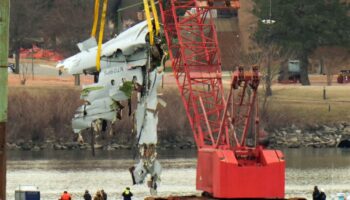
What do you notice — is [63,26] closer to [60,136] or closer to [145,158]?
[60,136]

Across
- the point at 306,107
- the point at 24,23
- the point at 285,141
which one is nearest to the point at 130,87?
the point at 285,141

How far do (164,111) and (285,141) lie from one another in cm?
1358

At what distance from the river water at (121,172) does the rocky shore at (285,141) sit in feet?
14.0

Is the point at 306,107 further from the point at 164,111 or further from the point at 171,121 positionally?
the point at 164,111

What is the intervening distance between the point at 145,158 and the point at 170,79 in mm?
118727

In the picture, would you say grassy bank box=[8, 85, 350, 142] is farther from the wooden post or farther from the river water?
the wooden post

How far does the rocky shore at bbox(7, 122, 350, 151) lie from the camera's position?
14012cm

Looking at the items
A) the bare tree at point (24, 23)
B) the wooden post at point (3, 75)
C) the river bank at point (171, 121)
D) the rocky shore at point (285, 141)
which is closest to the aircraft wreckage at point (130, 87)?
the wooden post at point (3, 75)

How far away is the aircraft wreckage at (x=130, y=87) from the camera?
3909cm

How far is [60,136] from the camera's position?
14400 centimetres

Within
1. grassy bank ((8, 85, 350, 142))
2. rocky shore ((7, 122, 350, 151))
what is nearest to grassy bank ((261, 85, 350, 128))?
grassy bank ((8, 85, 350, 142))

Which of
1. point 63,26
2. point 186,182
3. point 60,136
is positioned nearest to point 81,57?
point 186,182

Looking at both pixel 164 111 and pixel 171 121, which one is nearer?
pixel 171 121

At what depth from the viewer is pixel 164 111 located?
14725 centimetres
